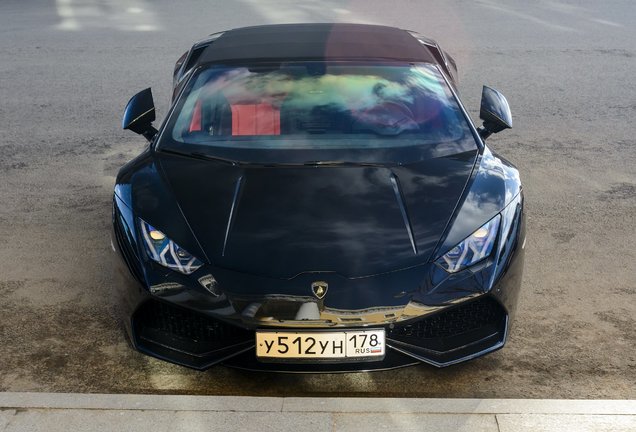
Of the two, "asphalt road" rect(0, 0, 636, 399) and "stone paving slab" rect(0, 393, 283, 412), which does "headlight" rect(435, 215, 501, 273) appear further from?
"stone paving slab" rect(0, 393, 283, 412)

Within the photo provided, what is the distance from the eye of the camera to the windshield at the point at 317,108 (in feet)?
16.1

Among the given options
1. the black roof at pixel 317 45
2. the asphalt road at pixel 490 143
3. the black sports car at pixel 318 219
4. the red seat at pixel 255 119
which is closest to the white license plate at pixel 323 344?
the black sports car at pixel 318 219

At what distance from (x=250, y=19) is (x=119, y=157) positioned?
29.2ft

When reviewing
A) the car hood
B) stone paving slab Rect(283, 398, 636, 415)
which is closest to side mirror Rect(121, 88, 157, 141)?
the car hood

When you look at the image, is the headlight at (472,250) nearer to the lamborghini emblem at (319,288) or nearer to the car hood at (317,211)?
the car hood at (317,211)

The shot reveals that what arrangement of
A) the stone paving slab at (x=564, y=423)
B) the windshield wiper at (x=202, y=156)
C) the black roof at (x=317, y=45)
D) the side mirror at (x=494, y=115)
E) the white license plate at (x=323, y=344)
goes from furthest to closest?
the black roof at (x=317, y=45), the side mirror at (x=494, y=115), the windshield wiper at (x=202, y=156), the white license plate at (x=323, y=344), the stone paving slab at (x=564, y=423)

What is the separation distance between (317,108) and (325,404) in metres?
1.90

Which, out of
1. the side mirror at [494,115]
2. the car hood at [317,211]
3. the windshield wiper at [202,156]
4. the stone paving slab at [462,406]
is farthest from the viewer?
the side mirror at [494,115]

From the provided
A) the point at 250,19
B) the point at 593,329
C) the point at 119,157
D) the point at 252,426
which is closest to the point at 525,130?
the point at 119,157

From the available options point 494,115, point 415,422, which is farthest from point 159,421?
point 494,115

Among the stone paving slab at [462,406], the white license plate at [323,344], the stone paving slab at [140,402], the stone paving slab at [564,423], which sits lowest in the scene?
the stone paving slab at [140,402]

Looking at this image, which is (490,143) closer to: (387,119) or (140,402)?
(387,119)

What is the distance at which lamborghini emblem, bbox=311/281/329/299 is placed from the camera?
12.5 feet

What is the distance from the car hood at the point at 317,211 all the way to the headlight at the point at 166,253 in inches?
3.2
